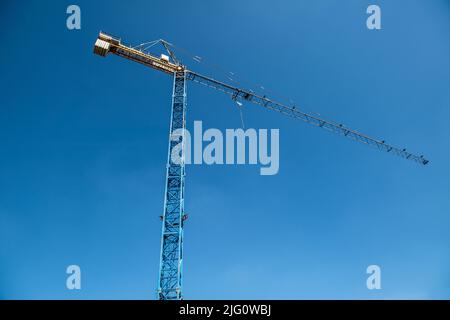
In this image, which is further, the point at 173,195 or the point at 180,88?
the point at 180,88

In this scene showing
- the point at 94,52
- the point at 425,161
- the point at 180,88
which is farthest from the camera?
the point at 425,161

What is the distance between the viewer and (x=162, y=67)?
48000 millimetres
